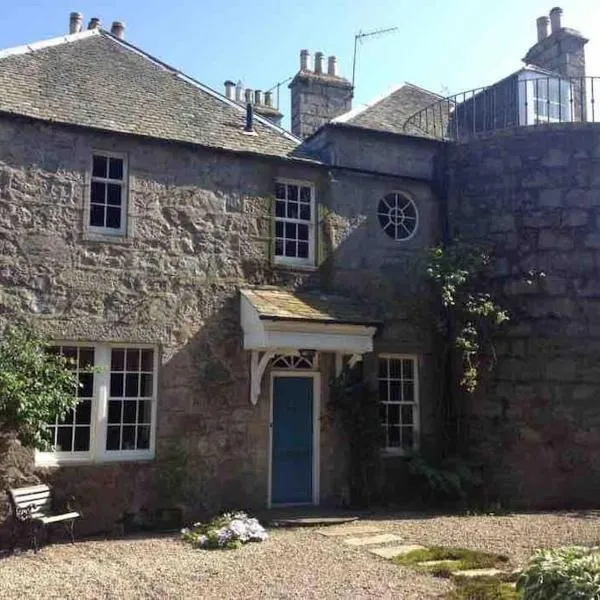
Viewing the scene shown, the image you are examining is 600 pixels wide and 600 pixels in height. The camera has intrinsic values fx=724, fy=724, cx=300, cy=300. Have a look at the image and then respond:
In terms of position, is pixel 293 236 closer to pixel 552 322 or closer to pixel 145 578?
pixel 552 322

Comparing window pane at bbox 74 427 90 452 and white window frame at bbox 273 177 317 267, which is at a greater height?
white window frame at bbox 273 177 317 267

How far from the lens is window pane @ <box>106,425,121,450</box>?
414 inches

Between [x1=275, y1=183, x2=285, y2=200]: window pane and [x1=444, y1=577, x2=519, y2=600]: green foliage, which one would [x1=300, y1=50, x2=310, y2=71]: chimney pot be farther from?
[x1=444, y1=577, x2=519, y2=600]: green foliage

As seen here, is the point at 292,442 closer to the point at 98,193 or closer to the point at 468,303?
the point at 468,303

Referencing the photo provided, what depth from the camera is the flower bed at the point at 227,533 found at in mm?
8973

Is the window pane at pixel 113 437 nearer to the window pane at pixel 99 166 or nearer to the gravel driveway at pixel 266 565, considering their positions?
the gravel driveway at pixel 266 565

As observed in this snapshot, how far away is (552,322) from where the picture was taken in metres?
12.1

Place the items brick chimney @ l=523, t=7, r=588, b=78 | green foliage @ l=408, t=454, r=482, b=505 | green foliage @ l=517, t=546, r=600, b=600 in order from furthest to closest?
brick chimney @ l=523, t=7, r=588, b=78 → green foliage @ l=408, t=454, r=482, b=505 → green foliage @ l=517, t=546, r=600, b=600

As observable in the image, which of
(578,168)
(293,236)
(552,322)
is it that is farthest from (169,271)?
(578,168)

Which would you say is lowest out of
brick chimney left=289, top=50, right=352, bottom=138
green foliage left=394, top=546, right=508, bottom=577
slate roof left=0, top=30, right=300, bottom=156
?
green foliage left=394, top=546, right=508, bottom=577

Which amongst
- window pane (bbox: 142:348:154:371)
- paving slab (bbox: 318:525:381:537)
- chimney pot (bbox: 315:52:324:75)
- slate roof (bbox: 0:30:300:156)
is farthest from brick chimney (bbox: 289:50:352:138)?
paving slab (bbox: 318:525:381:537)

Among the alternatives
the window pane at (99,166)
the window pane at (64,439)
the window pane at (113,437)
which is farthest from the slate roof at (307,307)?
the window pane at (64,439)

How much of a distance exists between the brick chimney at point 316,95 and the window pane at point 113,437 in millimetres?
7916

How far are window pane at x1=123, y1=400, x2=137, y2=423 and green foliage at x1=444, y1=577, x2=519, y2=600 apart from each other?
17.9 feet
